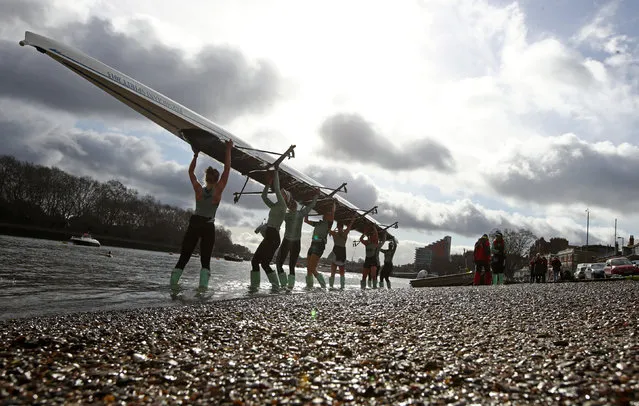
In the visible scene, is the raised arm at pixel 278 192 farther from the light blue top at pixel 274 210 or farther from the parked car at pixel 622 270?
the parked car at pixel 622 270

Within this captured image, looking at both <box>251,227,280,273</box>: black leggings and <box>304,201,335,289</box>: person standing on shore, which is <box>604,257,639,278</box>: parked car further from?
<box>251,227,280,273</box>: black leggings

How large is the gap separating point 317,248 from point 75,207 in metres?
88.9

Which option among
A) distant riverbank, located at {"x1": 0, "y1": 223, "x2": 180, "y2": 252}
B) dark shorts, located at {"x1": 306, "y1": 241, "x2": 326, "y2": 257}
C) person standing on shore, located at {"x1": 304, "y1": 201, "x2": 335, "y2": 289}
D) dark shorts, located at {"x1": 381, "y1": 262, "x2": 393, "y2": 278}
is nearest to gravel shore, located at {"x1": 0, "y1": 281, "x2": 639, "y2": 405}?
person standing on shore, located at {"x1": 304, "y1": 201, "x2": 335, "y2": 289}

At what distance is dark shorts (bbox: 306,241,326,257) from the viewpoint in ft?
41.4

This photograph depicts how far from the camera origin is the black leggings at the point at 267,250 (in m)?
9.45

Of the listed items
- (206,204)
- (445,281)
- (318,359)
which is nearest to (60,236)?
(445,281)

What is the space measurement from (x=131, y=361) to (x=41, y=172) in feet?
307

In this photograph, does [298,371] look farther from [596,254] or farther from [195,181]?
[596,254]

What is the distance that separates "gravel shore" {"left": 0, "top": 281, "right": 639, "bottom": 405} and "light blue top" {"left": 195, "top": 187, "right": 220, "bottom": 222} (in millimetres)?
3851

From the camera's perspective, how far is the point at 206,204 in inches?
301

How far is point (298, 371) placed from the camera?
217 centimetres

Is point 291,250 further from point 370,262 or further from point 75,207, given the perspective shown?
point 75,207

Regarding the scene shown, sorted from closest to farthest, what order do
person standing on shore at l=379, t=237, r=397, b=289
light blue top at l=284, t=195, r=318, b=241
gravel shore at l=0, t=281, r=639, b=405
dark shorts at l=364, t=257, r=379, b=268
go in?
1. gravel shore at l=0, t=281, r=639, b=405
2. light blue top at l=284, t=195, r=318, b=241
3. dark shorts at l=364, t=257, r=379, b=268
4. person standing on shore at l=379, t=237, r=397, b=289

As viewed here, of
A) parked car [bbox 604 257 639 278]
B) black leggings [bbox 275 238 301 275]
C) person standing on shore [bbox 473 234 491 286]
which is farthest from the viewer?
parked car [bbox 604 257 639 278]
